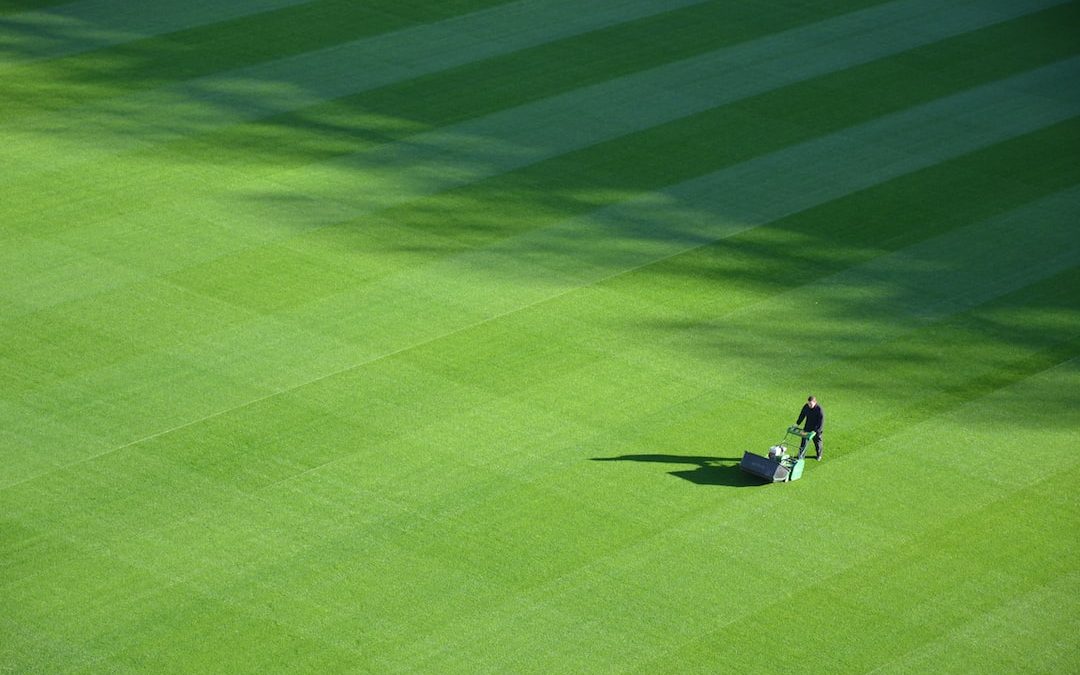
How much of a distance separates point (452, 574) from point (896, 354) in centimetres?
784

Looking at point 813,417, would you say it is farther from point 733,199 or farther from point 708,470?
point 733,199

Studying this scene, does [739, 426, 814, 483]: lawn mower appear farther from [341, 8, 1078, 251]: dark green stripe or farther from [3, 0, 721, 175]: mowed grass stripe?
[3, 0, 721, 175]: mowed grass stripe

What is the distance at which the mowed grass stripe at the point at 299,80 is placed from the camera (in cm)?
2794

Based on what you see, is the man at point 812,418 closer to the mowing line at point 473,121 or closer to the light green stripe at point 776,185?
the light green stripe at point 776,185

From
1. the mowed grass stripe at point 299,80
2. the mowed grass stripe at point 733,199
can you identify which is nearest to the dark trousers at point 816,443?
the mowed grass stripe at point 733,199

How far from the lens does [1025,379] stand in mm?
21516

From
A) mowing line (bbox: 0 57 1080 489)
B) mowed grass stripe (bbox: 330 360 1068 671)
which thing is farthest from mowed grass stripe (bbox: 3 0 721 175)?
mowed grass stripe (bbox: 330 360 1068 671)

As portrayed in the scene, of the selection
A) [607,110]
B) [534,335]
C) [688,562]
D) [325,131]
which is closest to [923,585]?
[688,562]

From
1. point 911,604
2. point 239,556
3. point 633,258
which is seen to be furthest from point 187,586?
point 633,258

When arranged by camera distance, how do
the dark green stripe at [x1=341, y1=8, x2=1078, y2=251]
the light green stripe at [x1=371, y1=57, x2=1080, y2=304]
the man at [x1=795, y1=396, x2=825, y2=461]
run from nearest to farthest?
1. the man at [x1=795, y1=396, x2=825, y2=461]
2. the light green stripe at [x1=371, y1=57, x2=1080, y2=304]
3. the dark green stripe at [x1=341, y1=8, x2=1078, y2=251]

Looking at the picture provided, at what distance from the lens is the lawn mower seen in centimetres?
1862

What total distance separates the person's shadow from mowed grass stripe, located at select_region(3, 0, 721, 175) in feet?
40.6

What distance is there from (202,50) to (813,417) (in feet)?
56.0

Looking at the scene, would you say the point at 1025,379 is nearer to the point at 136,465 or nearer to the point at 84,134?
the point at 136,465
